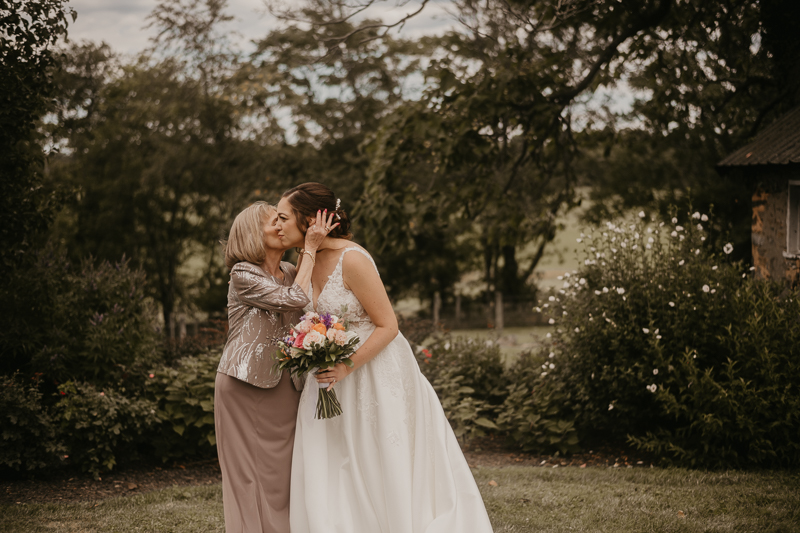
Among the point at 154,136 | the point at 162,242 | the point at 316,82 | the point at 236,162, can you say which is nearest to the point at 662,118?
the point at 316,82

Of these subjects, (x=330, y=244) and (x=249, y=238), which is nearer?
(x=249, y=238)

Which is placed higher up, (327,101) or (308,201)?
(327,101)

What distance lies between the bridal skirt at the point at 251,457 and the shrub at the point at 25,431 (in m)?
2.92

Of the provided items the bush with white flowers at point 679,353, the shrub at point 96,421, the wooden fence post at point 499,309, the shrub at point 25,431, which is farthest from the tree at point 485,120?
the wooden fence post at point 499,309

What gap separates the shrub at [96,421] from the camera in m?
5.92

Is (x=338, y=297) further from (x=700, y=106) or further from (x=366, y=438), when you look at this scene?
(x=700, y=106)

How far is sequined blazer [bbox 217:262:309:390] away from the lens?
11.5 ft

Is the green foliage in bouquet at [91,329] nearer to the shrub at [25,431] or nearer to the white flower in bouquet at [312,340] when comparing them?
the shrub at [25,431]

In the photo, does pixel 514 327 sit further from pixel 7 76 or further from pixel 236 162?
pixel 7 76

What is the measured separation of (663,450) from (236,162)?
16012 mm

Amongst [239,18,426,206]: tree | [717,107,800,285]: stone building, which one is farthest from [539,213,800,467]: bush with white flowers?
[239,18,426,206]: tree

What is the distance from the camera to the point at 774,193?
810 centimetres

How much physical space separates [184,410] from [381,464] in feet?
11.4

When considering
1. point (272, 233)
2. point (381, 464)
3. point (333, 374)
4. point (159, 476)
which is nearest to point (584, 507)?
point (381, 464)
